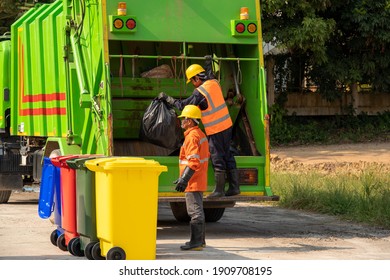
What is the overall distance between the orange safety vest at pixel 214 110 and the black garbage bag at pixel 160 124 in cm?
55

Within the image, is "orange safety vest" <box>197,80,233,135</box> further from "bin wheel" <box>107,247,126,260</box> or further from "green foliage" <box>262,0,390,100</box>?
"green foliage" <box>262,0,390,100</box>

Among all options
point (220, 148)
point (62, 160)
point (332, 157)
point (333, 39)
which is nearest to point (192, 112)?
point (220, 148)

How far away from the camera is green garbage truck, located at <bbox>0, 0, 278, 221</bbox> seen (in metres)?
12.6

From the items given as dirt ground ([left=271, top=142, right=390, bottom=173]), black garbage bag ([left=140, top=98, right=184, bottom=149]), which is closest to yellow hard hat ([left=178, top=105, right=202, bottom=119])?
black garbage bag ([left=140, top=98, right=184, bottom=149])

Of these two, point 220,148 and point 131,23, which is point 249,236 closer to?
point 220,148

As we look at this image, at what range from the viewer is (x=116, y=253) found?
9.91 meters

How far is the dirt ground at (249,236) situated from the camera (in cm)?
1103

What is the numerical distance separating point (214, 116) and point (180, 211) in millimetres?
2645

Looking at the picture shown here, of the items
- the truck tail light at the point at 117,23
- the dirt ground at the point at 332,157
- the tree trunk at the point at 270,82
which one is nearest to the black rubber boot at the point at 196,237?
the truck tail light at the point at 117,23

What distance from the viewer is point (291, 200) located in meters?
16.4

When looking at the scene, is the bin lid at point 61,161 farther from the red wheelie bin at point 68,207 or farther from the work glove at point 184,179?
the work glove at point 184,179

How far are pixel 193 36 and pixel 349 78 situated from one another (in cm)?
1573

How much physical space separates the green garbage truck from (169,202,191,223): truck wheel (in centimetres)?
2

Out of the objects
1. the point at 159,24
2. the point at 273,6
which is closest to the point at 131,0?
the point at 159,24
